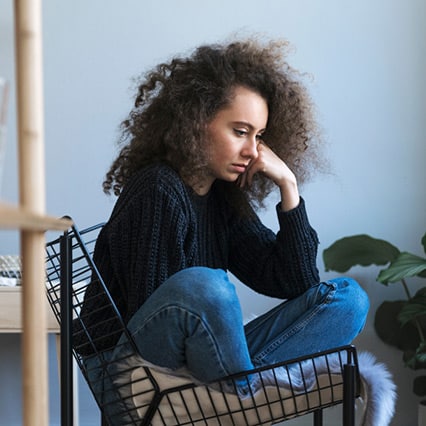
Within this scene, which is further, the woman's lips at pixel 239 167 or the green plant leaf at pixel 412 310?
the green plant leaf at pixel 412 310

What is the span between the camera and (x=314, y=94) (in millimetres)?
2545

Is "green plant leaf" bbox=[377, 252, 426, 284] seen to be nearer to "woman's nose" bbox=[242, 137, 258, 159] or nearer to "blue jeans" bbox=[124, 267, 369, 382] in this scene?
"woman's nose" bbox=[242, 137, 258, 159]

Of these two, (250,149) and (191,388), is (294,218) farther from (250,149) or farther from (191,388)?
(191,388)

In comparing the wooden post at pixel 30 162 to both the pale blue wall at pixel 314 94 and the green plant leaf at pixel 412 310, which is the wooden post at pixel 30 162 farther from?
the pale blue wall at pixel 314 94

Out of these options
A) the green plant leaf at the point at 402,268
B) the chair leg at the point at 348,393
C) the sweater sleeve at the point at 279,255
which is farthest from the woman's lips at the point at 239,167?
the green plant leaf at the point at 402,268

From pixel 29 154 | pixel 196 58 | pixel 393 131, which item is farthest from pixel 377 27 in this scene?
pixel 29 154

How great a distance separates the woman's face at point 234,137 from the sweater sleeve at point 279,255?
12 cm

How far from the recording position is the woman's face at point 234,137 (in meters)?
1.56

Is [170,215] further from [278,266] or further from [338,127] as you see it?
[338,127]

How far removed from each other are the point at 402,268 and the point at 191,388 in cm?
111

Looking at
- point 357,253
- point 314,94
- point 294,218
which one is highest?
point 314,94

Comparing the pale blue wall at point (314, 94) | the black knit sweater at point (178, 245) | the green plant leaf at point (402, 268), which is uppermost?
the pale blue wall at point (314, 94)

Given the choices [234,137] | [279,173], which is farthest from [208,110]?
[279,173]

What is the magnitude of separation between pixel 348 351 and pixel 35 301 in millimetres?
697
